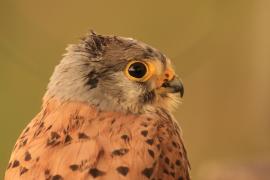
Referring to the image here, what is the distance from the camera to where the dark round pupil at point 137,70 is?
2174mm

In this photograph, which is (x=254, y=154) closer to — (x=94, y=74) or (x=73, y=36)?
(x=73, y=36)

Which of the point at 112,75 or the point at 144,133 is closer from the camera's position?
the point at 144,133

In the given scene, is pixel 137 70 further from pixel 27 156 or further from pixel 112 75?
pixel 27 156

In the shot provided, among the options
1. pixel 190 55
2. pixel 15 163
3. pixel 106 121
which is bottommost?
pixel 15 163

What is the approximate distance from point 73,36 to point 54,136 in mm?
2862

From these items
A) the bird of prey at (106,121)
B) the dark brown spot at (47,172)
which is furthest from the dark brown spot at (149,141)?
the dark brown spot at (47,172)

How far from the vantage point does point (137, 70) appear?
220 centimetres

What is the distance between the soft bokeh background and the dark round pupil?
2154 millimetres

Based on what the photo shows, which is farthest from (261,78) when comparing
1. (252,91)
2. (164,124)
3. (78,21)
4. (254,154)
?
(164,124)

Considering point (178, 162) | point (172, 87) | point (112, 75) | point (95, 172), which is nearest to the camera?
point (95, 172)

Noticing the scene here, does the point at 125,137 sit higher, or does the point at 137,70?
the point at 137,70

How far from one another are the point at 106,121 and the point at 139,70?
269 millimetres

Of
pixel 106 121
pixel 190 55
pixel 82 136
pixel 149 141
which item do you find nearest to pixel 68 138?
pixel 82 136

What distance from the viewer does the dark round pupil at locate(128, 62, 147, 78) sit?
7.13 feet
